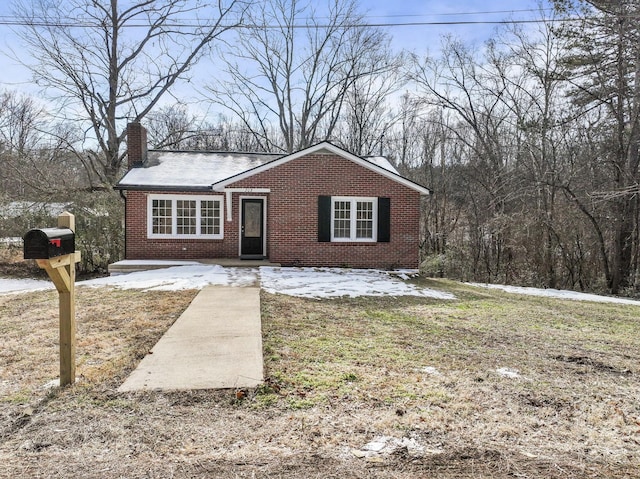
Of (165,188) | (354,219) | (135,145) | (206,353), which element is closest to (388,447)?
(206,353)

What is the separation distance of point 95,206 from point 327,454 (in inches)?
651

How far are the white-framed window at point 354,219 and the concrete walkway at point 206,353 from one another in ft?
21.5

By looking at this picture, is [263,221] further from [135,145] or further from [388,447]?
[388,447]

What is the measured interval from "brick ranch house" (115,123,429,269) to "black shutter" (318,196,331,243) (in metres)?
0.03

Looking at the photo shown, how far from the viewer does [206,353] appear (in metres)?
4.86

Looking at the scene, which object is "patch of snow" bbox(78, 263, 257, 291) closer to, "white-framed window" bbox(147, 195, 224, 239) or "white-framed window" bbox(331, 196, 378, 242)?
"white-framed window" bbox(147, 195, 224, 239)

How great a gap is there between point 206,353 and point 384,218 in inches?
378

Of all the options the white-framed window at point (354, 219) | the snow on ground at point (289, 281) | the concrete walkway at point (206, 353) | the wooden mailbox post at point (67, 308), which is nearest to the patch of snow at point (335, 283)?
the snow on ground at point (289, 281)

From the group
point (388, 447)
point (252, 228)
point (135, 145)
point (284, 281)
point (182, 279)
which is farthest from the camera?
point (135, 145)

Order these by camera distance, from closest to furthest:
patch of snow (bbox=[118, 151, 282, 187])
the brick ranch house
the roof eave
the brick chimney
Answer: the roof eave < the brick ranch house < patch of snow (bbox=[118, 151, 282, 187]) < the brick chimney

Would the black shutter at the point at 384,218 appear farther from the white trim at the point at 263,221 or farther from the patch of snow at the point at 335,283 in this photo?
the white trim at the point at 263,221

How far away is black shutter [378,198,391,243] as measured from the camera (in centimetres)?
1368

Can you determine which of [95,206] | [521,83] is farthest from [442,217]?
[95,206]

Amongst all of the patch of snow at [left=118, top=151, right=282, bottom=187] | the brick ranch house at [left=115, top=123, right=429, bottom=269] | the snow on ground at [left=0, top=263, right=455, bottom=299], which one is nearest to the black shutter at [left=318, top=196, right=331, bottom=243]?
the brick ranch house at [left=115, top=123, right=429, bottom=269]
